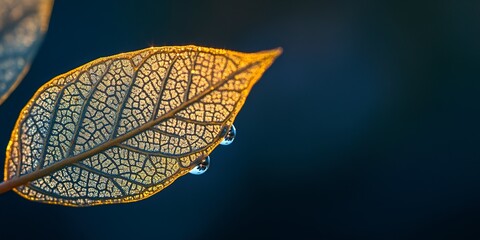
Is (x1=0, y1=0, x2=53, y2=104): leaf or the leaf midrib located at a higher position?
(x1=0, y1=0, x2=53, y2=104): leaf
